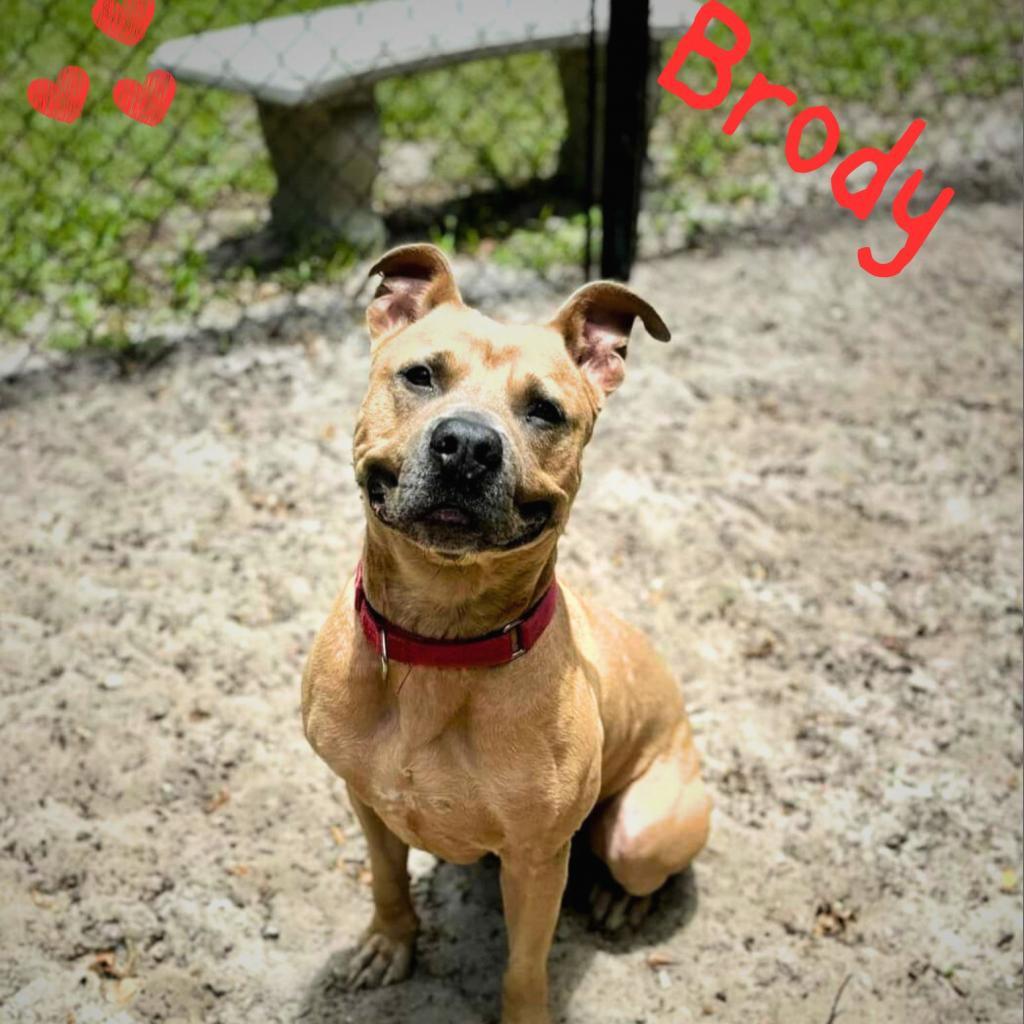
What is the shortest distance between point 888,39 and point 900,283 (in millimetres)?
3047

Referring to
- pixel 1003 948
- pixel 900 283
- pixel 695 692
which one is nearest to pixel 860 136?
pixel 900 283

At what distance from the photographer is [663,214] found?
661cm

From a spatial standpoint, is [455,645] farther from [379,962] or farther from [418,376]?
[379,962]

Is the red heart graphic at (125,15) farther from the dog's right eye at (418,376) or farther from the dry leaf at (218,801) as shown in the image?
the dog's right eye at (418,376)

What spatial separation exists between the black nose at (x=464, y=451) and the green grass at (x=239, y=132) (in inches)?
139

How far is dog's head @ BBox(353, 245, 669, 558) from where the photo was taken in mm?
2361

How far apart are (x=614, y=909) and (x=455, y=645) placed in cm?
135

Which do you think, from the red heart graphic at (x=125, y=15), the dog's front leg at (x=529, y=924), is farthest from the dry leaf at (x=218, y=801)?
the red heart graphic at (x=125, y=15)

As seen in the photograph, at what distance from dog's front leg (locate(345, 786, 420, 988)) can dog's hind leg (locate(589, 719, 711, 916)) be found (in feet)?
1.79

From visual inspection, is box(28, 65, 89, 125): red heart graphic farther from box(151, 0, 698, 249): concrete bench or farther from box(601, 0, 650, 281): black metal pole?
box(601, 0, 650, 281): black metal pole

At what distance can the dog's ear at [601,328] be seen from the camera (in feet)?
9.25

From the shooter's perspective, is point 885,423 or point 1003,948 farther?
point 885,423

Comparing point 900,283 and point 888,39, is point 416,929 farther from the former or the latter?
point 888,39

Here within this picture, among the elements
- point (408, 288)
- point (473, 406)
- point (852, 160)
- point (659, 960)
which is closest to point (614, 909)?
point (659, 960)
